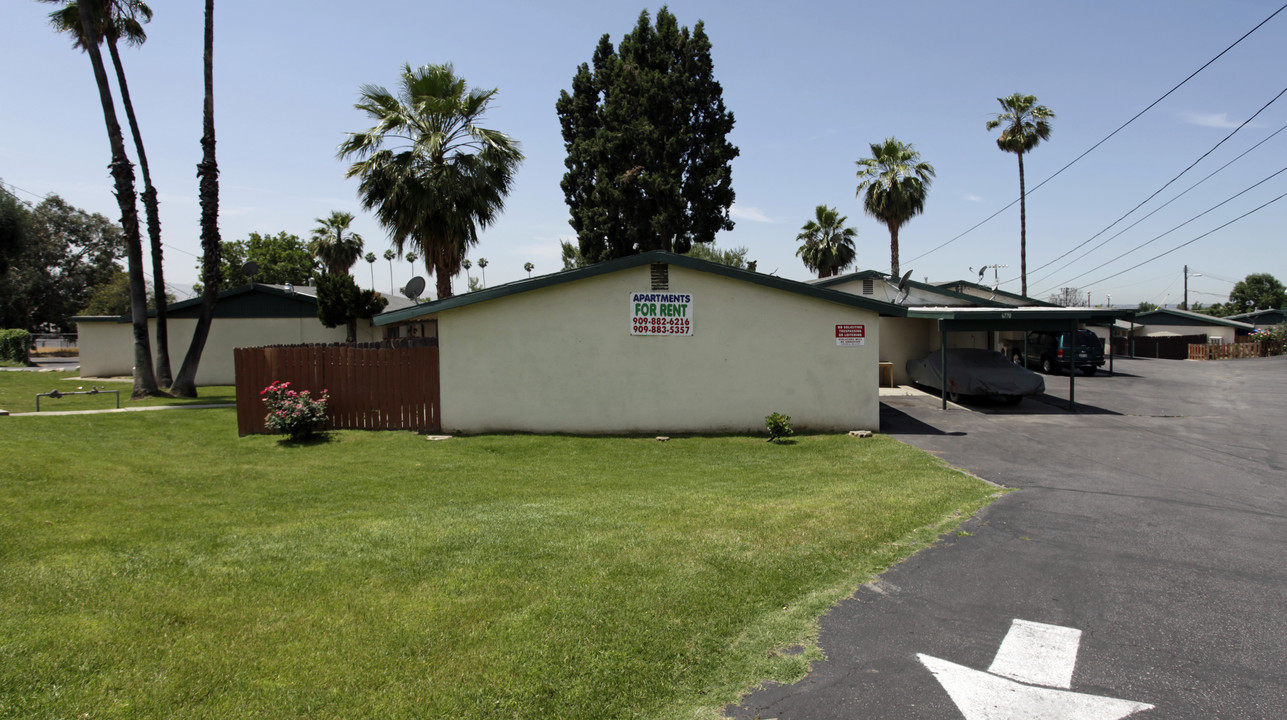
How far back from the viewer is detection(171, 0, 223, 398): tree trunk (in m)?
19.9

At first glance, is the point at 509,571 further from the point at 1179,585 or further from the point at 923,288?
the point at 923,288

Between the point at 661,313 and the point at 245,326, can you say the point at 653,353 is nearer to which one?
the point at 661,313

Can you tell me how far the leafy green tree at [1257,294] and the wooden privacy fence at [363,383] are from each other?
10308 centimetres

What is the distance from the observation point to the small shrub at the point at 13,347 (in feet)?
127

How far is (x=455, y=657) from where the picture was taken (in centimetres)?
370

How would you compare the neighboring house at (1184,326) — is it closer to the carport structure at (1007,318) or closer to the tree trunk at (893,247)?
the tree trunk at (893,247)

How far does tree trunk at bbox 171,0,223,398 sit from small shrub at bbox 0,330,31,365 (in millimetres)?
27564

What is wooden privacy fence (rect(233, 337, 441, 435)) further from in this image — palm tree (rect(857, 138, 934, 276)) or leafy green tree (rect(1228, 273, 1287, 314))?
leafy green tree (rect(1228, 273, 1287, 314))

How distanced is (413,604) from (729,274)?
9.97m

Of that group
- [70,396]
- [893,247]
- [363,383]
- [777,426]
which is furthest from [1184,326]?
[70,396]

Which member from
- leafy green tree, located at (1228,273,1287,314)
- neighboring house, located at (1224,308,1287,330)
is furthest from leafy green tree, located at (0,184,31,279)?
leafy green tree, located at (1228,273,1287,314)

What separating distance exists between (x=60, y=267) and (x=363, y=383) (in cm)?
6509

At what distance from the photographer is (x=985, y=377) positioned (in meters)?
17.6

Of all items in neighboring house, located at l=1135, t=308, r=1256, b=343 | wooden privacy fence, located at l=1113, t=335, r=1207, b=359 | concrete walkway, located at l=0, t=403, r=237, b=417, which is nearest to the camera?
concrete walkway, located at l=0, t=403, r=237, b=417
